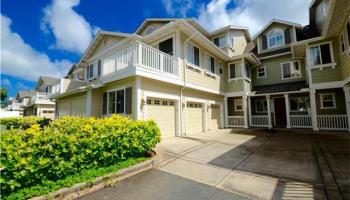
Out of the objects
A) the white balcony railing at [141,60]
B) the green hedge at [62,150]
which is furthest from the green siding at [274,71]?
the green hedge at [62,150]

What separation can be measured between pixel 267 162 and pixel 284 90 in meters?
10.8

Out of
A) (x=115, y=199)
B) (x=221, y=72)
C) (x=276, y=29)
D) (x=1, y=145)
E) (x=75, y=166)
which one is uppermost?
(x=276, y=29)

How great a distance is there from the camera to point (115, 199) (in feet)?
11.2

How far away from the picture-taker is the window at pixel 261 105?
16797 millimetres

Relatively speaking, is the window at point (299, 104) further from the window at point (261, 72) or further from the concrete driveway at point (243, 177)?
the concrete driveway at point (243, 177)

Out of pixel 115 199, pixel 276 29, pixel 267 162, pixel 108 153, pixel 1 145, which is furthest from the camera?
pixel 276 29

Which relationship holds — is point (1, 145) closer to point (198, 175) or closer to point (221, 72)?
point (198, 175)

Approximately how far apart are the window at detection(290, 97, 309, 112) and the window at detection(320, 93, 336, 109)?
4.23 feet

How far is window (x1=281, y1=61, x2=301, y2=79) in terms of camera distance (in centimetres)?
1535

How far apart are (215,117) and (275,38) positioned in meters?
10.2

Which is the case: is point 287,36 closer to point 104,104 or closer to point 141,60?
point 141,60

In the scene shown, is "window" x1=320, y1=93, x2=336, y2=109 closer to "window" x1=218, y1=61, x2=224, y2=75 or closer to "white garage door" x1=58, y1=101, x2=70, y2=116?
"window" x1=218, y1=61, x2=224, y2=75

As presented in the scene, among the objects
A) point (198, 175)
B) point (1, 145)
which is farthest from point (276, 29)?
point (1, 145)

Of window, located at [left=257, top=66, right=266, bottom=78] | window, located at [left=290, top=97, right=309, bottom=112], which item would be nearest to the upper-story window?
window, located at [left=257, top=66, right=266, bottom=78]
